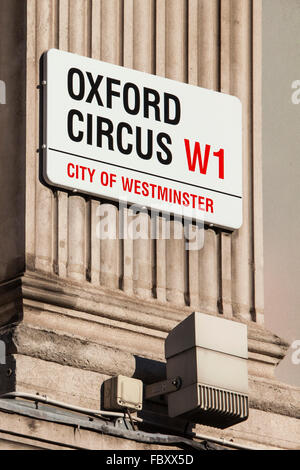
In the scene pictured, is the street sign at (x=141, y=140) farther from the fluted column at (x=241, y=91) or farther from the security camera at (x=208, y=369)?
the security camera at (x=208, y=369)

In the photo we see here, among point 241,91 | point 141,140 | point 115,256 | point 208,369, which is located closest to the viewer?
point 208,369

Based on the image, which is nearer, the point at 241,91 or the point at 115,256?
the point at 115,256

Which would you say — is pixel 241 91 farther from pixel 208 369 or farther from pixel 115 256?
pixel 208 369

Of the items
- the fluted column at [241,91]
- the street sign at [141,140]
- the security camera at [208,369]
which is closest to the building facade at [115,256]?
the fluted column at [241,91]

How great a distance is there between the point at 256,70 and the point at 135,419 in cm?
508

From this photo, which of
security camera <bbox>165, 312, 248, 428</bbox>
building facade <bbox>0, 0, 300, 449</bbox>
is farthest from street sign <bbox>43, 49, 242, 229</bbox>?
security camera <bbox>165, 312, 248, 428</bbox>

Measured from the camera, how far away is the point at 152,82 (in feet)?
77.6

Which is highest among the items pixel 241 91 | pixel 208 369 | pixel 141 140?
pixel 241 91

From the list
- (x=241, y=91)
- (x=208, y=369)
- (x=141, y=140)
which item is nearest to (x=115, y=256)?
(x=141, y=140)

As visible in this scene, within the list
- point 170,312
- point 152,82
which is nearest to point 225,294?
point 170,312

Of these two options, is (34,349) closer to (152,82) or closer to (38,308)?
(38,308)

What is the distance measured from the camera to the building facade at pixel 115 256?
22.0 m

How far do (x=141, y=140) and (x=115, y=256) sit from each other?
129 cm

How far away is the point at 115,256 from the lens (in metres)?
23.1
